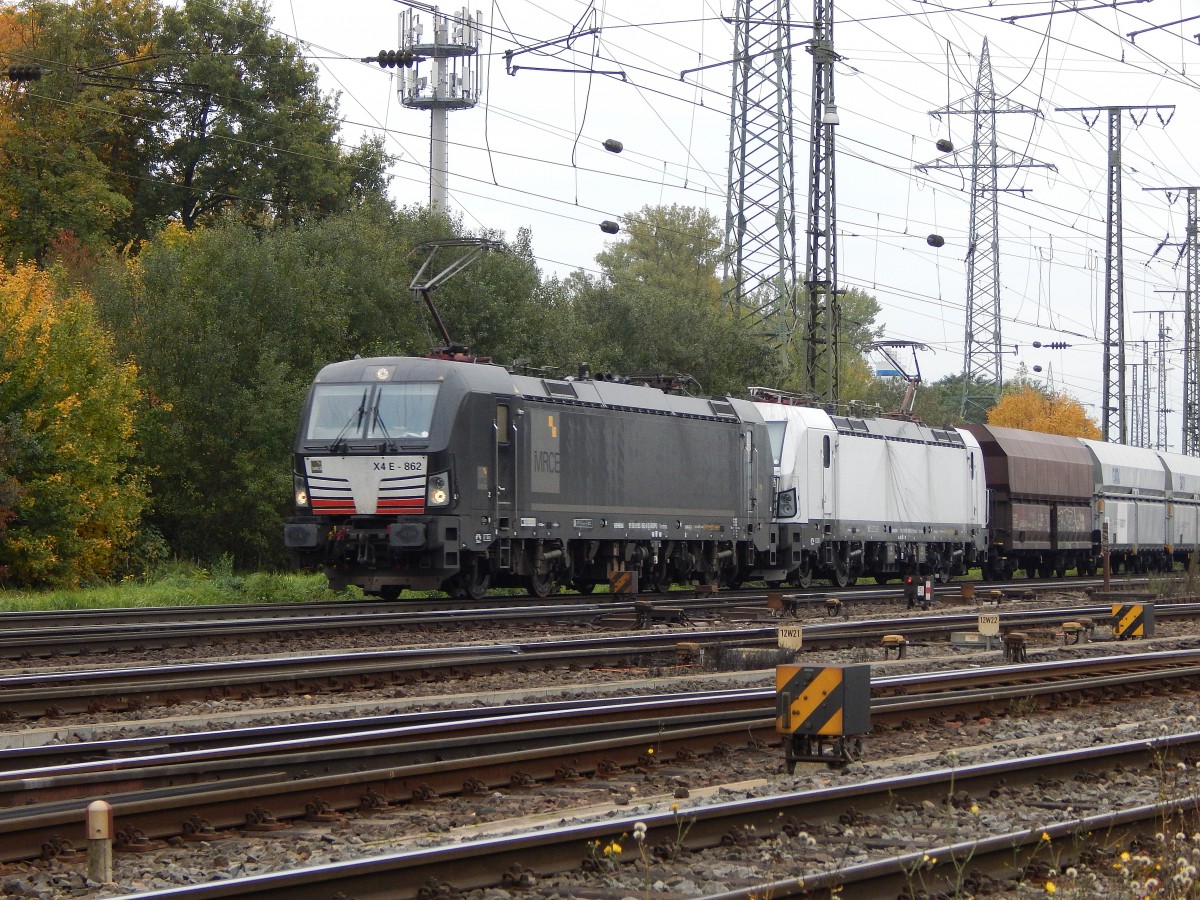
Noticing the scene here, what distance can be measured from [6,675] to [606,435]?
12.5 meters

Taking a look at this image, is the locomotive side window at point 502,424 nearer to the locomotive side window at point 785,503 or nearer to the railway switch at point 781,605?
the railway switch at point 781,605

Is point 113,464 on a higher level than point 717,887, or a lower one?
higher

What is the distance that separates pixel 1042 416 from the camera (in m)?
83.1

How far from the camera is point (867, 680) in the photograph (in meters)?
9.46

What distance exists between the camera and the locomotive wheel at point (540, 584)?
2378 centimetres

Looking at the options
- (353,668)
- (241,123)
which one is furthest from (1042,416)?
(353,668)

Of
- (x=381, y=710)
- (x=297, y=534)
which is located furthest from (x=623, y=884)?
(x=297, y=534)

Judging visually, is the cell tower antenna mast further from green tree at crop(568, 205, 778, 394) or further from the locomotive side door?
the locomotive side door

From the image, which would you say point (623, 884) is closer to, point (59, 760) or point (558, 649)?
point (59, 760)

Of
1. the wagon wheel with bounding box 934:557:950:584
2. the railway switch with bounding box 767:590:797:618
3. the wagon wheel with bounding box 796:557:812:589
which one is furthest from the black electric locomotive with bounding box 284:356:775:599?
the wagon wheel with bounding box 934:557:950:584

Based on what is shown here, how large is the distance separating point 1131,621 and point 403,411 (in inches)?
416

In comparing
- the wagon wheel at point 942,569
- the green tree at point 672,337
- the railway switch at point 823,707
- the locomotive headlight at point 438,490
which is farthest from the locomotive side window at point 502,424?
the green tree at point 672,337

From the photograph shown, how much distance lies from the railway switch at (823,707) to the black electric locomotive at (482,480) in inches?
456

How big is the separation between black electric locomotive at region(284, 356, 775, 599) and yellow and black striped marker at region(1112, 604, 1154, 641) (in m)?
8.11
